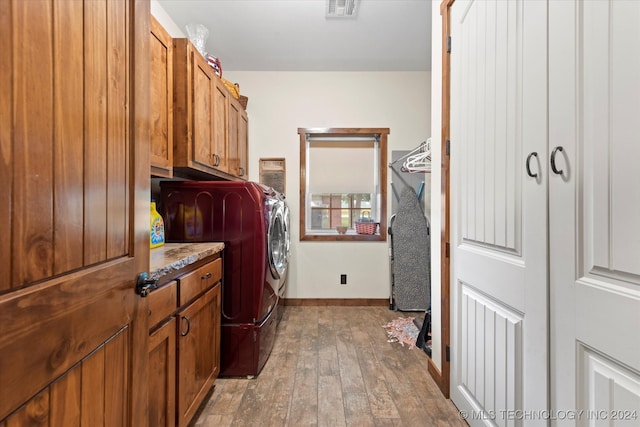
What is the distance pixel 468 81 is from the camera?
4.74ft

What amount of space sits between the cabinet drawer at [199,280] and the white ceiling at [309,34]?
2.03 m

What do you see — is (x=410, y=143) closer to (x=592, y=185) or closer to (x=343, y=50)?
(x=343, y=50)

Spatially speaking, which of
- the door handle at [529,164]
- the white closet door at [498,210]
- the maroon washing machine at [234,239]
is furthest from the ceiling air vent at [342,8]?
the door handle at [529,164]

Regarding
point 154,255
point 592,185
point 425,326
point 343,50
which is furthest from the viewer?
point 343,50

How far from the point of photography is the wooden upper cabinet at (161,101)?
1.68 metres

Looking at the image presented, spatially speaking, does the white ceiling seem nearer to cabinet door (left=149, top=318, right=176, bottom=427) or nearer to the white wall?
the white wall

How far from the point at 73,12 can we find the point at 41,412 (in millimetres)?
798

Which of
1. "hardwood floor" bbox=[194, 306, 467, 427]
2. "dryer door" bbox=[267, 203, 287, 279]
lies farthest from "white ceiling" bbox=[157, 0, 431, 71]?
"hardwood floor" bbox=[194, 306, 467, 427]

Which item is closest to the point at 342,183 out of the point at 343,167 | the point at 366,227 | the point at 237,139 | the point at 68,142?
the point at 343,167

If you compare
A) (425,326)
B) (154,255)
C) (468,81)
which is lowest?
(425,326)

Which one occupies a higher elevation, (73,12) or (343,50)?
(343,50)

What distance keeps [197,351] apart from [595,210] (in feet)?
5.57

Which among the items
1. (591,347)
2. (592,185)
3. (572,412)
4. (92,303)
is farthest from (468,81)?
(92,303)

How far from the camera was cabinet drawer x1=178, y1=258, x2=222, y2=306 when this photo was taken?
136 centimetres
